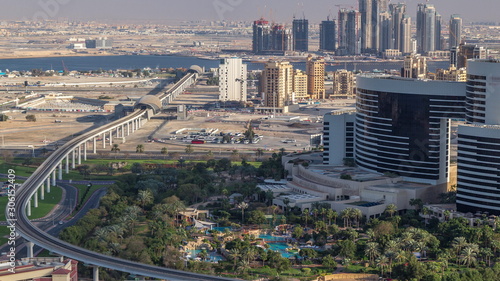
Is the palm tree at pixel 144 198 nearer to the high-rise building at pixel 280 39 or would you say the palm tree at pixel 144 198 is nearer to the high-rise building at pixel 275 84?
the high-rise building at pixel 275 84

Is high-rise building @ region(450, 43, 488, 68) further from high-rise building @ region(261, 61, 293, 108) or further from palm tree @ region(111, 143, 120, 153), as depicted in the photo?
palm tree @ region(111, 143, 120, 153)

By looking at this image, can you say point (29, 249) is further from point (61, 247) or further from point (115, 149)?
point (115, 149)

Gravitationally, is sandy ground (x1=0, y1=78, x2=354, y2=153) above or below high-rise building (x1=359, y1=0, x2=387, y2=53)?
below

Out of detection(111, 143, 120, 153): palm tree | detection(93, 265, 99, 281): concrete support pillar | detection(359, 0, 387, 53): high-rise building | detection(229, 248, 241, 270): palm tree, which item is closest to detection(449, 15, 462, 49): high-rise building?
detection(359, 0, 387, 53): high-rise building

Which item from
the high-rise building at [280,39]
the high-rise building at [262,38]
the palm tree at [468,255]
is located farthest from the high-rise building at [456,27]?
the palm tree at [468,255]

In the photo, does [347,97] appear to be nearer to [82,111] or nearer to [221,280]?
[82,111]

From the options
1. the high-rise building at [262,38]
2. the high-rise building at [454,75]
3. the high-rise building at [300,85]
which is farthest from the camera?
the high-rise building at [262,38]
